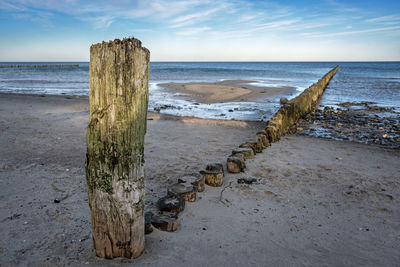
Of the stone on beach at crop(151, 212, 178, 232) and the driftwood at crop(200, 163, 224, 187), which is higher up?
the driftwood at crop(200, 163, 224, 187)

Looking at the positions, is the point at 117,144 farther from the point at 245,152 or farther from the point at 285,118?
the point at 285,118

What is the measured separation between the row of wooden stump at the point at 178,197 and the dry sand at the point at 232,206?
4.4 inches

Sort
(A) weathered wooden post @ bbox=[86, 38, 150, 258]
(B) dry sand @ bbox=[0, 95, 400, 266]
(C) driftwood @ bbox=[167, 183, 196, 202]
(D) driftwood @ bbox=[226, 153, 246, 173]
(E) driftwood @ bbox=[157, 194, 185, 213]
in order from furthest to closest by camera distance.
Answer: (D) driftwood @ bbox=[226, 153, 246, 173] < (C) driftwood @ bbox=[167, 183, 196, 202] < (E) driftwood @ bbox=[157, 194, 185, 213] < (B) dry sand @ bbox=[0, 95, 400, 266] < (A) weathered wooden post @ bbox=[86, 38, 150, 258]

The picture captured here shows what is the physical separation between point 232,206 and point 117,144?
2221 mm

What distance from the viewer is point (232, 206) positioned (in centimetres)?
401

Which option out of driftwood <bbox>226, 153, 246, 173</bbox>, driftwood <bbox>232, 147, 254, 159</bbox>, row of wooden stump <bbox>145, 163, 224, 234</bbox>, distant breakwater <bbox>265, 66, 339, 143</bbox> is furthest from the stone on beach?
distant breakwater <bbox>265, 66, 339, 143</bbox>

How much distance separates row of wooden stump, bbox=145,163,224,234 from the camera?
128 inches

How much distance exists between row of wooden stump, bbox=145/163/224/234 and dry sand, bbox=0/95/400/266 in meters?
0.11

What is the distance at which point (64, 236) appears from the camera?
303cm

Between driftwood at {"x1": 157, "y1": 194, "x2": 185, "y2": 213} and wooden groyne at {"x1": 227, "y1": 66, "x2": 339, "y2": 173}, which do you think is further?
wooden groyne at {"x1": 227, "y1": 66, "x2": 339, "y2": 173}

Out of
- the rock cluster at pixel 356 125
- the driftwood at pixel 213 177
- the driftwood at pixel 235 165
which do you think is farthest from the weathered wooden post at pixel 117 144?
the rock cluster at pixel 356 125

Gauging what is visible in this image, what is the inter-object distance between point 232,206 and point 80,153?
376cm

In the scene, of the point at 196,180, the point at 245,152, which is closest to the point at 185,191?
the point at 196,180

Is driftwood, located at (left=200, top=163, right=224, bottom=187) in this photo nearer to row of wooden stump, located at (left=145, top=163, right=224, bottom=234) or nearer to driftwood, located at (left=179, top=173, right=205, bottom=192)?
row of wooden stump, located at (left=145, top=163, right=224, bottom=234)
